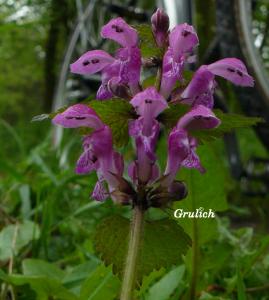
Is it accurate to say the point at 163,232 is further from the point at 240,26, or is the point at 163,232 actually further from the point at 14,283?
the point at 240,26

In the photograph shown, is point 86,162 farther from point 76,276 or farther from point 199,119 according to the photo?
point 76,276

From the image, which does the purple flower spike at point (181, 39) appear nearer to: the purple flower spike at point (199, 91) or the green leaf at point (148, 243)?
the purple flower spike at point (199, 91)

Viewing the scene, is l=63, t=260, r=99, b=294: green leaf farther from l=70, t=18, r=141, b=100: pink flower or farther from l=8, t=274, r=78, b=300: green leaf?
l=70, t=18, r=141, b=100: pink flower

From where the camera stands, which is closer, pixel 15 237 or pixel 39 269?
pixel 39 269

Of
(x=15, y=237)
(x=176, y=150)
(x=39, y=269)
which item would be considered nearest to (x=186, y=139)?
(x=176, y=150)

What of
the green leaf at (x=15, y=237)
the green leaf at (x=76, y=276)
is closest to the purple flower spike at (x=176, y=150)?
the green leaf at (x=76, y=276)

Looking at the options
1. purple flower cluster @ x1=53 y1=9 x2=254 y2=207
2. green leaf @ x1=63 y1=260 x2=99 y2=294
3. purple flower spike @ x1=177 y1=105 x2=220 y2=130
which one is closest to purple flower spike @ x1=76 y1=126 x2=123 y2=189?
purple flower cluster @ x1=53 y1=9 x2=254 y2=207
